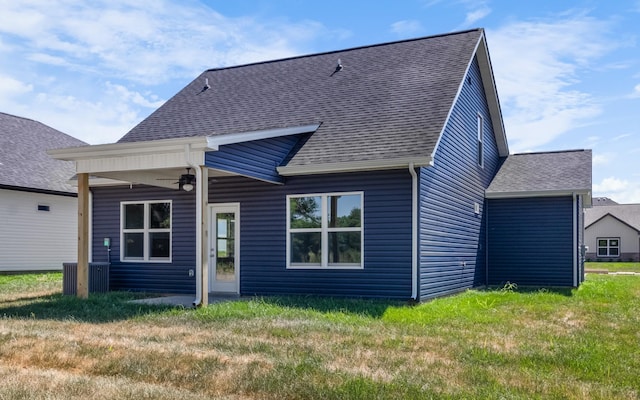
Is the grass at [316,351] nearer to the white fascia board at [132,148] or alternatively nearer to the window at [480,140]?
the white fascia board at [132,148]

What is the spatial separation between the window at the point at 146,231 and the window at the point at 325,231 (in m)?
3.25

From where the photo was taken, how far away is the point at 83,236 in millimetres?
11398

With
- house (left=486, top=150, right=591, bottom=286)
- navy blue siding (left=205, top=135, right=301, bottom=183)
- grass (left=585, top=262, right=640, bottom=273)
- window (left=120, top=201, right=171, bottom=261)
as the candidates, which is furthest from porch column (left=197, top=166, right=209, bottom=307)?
grass (left=585, top=262, right=640, bottom=273)

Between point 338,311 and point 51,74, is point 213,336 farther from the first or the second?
point 51,74

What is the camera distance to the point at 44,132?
2508 centimetres

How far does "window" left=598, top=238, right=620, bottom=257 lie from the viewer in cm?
4366

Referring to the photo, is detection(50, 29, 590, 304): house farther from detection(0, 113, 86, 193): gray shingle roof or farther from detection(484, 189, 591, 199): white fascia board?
detection(0, 113, 86, 193): gray shingle roof

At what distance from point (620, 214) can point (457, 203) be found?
37117 millimetres

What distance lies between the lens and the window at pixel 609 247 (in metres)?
43.7

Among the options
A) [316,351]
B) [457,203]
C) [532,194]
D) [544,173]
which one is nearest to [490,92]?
[544,173]

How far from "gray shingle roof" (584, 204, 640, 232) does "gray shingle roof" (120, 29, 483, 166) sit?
3285 centimetres

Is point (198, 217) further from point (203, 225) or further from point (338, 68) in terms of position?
point (338, 68)

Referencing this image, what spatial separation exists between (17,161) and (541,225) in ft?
55.4

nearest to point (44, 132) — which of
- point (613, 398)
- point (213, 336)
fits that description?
point (213, 336)
